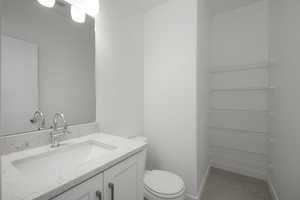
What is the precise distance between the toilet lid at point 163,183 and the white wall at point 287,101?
95 cm

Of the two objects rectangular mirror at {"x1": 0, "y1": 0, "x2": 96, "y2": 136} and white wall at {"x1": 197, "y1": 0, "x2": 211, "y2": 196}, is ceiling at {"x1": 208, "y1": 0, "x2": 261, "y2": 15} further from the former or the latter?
rectangular mirror at {"x1": 0, "y1": 0, "x2": 96, "y2": 136}

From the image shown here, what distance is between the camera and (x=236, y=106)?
2.10 meters

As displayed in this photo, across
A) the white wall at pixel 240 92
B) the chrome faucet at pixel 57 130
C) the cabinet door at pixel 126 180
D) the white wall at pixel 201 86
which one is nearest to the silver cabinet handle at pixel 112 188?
the cabinet door at pixel 126 180

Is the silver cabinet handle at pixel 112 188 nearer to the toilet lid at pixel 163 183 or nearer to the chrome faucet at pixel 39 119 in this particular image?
the toilet lid at pixel 163 183

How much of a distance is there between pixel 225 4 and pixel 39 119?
2.65m

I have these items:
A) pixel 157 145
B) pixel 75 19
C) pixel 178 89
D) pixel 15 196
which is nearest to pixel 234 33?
pixel 178 89

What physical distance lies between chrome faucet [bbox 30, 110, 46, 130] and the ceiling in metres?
2.41

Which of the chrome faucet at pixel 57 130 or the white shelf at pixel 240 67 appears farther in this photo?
the white shelf at pixel 240 67

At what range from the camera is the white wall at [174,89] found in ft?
4.97

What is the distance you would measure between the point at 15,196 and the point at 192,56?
161 cm

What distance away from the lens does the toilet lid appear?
1195mm

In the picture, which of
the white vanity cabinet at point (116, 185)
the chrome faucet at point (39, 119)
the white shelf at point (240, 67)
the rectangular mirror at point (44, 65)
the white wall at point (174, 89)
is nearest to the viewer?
the white vanity cabinet at point (116, 185)

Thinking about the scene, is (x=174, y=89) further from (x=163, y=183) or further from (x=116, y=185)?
(x=116, y=185)

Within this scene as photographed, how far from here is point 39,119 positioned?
1.01m
